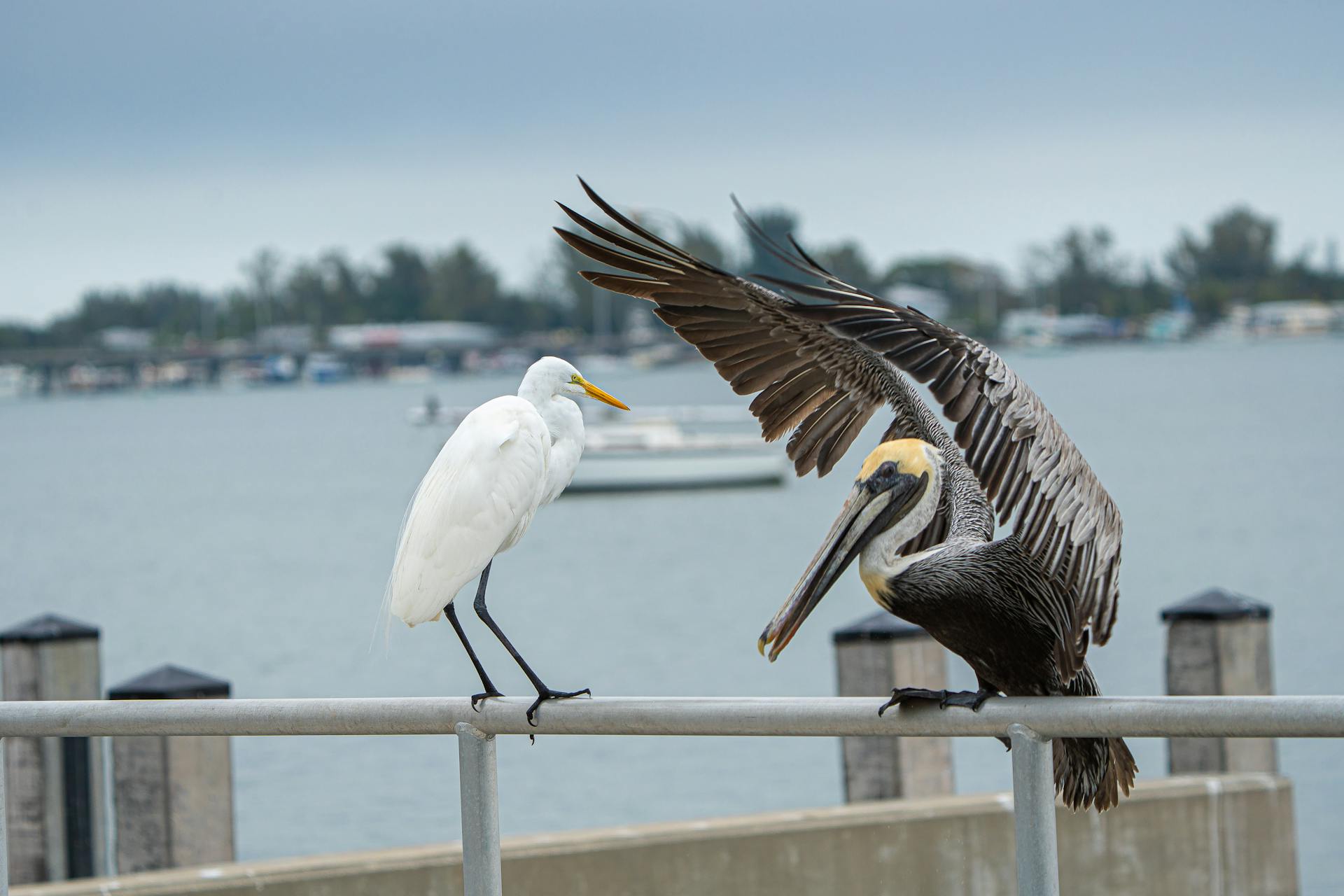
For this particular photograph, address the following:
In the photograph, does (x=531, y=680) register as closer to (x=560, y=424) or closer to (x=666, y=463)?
(x=560, y=424)

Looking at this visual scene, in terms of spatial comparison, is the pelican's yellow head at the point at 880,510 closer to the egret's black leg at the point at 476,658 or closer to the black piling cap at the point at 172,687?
the egret's black leg at the point at 476,658

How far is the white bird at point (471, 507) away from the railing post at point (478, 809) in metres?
0.68

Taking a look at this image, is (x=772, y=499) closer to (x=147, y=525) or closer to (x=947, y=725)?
(x=147, y=525)

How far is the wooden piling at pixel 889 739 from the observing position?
248 inches

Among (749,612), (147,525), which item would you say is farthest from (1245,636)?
(147,525)

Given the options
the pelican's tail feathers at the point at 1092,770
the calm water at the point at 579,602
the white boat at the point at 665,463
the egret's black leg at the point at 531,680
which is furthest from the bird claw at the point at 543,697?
the white boat at the point at 665,463

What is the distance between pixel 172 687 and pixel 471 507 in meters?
2.93

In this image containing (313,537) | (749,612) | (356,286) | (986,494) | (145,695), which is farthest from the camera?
(356,286)

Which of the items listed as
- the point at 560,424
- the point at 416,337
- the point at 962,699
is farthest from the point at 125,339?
the point at 962,699

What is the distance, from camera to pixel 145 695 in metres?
6.10

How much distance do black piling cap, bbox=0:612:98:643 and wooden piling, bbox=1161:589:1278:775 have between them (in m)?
4.26

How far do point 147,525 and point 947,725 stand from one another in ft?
156

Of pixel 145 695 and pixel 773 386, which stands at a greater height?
pixel 773 386

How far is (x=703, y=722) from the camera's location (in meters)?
2.68
